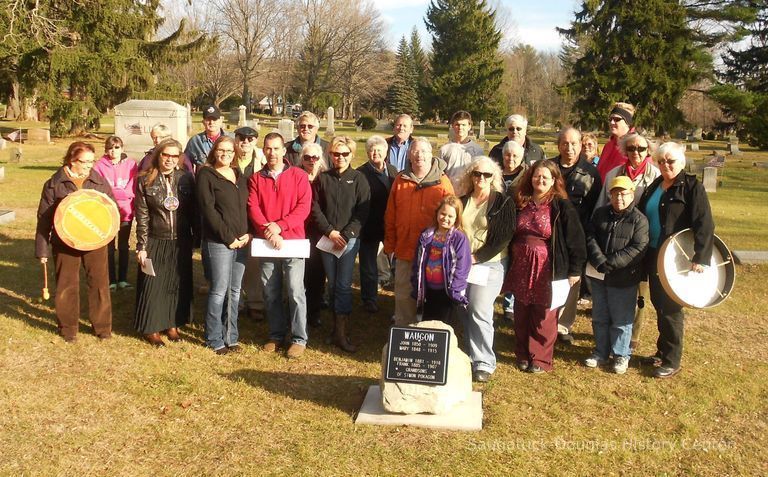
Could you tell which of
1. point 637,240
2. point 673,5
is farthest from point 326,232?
point 673,5

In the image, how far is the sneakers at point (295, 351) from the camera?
222 inches

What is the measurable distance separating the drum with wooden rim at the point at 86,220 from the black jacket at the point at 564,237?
384 centimetres

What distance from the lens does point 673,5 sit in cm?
3609

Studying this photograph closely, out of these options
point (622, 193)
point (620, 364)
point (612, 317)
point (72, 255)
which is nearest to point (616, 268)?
point (612, 317)

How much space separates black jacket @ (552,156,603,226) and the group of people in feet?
0.04

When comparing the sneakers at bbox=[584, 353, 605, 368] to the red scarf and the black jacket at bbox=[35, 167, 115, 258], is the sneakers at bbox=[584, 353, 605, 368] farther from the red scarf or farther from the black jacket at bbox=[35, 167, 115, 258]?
the black jacket at bbox=[35, 167, 115, 258]

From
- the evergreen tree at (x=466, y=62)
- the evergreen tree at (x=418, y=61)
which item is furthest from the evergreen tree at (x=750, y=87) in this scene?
the evergreen tree at (x=418, y=61)

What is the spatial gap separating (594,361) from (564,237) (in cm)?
123

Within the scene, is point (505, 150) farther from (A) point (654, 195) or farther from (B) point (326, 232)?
(B) point (326, 232)

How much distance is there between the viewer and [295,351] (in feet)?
18.5

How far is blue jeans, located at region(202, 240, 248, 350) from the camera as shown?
5434 mm

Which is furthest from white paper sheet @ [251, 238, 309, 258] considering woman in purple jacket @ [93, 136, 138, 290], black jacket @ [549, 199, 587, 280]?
woman in purple jacket @ [93, 136, 138, 290]

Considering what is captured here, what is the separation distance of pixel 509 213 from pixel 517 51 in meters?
74.1

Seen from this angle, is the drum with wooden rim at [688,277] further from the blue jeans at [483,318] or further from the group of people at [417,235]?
the blue jeans at [483,318]
